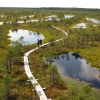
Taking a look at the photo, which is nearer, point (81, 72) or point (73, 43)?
point (81, 72)

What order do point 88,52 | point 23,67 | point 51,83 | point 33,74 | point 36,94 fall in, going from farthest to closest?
point 88,52 → point 23,67 → point 33,74 → point 51,83 → point 36,94

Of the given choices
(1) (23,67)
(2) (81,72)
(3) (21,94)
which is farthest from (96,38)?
(3) (21,94)

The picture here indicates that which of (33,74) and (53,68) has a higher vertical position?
(53,68)

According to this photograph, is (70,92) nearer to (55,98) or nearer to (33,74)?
(55,98)

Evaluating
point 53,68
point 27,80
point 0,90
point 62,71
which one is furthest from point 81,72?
point 0,90

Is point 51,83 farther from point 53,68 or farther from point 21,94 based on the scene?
point 21,94

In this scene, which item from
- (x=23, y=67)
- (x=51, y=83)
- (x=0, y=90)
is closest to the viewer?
(x=0, y=90)
